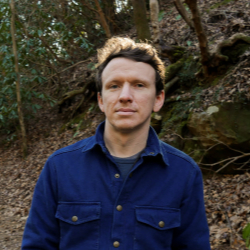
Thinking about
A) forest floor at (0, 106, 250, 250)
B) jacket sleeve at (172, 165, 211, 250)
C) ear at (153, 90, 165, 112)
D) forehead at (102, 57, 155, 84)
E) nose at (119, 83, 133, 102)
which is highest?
forehead at (102, 57, 155, 84)

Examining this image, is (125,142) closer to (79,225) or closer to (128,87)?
(128,87)

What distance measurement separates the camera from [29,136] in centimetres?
1084

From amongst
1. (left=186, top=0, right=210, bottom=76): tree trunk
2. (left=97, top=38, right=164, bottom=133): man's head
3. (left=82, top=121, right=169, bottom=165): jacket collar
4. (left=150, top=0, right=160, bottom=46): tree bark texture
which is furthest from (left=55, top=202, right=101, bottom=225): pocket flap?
(left=150, top=0, right=160, bottom=46): tree bark texture

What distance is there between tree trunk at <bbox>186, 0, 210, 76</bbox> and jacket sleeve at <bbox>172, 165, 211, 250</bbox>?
470 cm

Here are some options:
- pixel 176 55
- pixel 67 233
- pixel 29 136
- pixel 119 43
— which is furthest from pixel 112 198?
pixel 29 136

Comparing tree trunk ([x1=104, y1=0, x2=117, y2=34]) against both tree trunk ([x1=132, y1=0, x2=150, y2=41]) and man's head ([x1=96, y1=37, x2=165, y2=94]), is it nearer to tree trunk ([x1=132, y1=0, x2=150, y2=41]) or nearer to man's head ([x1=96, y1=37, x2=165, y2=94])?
tree trunk ([x1=132, y1=0, x2=150, y2=41])

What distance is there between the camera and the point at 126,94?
1.79m

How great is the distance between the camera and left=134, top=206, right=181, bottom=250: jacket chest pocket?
65.1 inches

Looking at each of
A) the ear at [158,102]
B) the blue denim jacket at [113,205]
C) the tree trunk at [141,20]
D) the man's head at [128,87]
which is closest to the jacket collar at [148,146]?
the blue denim jacket at [113,205]

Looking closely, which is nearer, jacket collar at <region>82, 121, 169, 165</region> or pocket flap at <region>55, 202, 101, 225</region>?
pocket flap at <region>55, 202, 101, 225</region>

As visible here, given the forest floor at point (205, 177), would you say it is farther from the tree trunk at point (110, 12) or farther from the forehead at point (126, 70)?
the forehead at point (126, 70)

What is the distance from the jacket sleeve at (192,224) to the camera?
5.91 ft

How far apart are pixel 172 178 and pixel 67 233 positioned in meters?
0.79

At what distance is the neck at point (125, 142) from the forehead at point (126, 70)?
387mm
